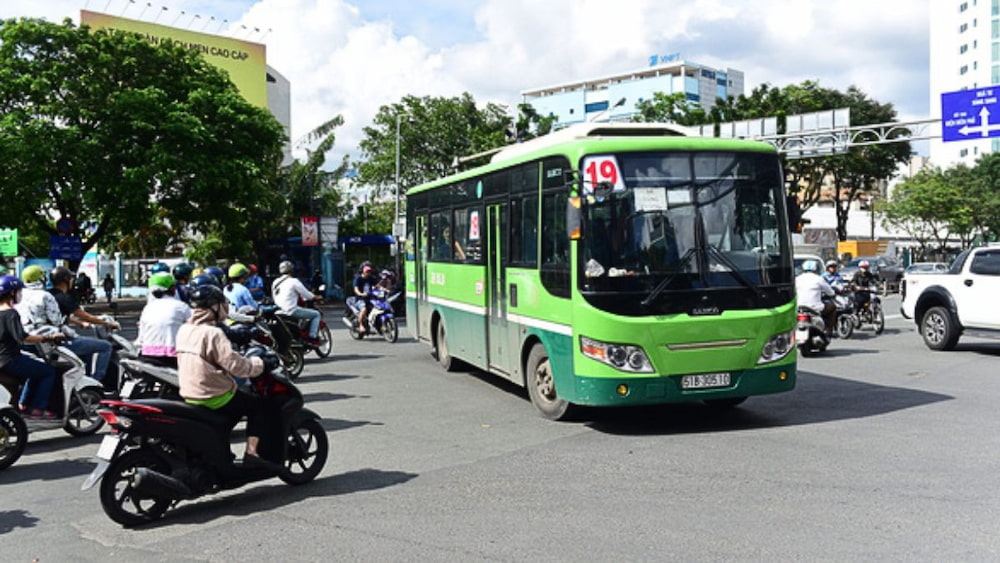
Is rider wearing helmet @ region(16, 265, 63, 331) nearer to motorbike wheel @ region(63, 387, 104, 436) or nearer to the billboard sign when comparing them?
motorbike wheel @ region(63, 387, 104, 436)

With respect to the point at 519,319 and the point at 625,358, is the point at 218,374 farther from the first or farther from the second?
the point at 519,319

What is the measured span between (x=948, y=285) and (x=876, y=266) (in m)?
28.0

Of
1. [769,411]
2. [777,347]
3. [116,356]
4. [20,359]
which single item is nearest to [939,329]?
[769,411]

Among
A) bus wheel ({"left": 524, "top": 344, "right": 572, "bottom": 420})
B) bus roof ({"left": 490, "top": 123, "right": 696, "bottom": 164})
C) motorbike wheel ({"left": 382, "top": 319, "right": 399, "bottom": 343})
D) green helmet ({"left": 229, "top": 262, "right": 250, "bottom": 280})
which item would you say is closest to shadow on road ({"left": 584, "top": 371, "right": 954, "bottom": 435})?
bus wheel ({"left": 524, "top": 344, "right": 572, "bottom": 420})

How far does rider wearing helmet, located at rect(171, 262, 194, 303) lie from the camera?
10.3 m

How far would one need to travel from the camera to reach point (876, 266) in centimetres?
4156

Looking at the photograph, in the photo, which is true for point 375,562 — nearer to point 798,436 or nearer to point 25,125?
point 798,436

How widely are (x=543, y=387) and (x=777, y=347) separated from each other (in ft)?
7.92

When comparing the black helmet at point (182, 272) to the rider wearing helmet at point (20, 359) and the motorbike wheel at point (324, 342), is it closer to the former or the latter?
the rider wearing helmet at point (20, 359)

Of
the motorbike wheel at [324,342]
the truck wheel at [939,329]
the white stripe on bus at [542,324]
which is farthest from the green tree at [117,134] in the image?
the truck wheel at [939,329]

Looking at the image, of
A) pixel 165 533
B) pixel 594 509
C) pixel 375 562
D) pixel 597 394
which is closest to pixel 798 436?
pixel 597 394

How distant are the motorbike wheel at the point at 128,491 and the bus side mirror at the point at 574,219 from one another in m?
4.14

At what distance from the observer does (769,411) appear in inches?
382

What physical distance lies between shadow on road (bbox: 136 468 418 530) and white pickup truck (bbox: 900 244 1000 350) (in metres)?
11.5
